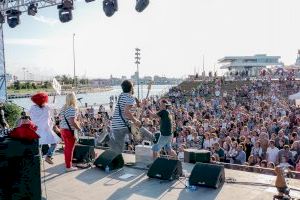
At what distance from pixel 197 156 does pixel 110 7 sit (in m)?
9.17

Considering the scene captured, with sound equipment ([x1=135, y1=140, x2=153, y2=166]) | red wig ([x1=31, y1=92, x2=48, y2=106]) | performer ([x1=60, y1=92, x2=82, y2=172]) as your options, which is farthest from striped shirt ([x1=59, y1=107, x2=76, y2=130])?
sound equipment ([x1=135, y1=140, x2=153, y2=166])

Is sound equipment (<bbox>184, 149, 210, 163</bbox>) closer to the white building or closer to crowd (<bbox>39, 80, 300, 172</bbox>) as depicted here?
crowd (<bbox>39, 80, 300, 172</bbox>)

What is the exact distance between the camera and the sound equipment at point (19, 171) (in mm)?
3990

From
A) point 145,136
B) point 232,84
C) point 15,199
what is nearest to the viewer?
point 15,199

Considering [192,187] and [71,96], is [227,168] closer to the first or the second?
[192,187]

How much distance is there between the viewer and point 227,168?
772 cm

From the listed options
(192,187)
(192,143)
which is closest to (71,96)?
(192,187)

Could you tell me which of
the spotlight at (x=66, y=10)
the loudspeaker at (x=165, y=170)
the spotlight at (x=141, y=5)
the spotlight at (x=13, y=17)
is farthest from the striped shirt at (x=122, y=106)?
the spotlight at (x=13, y=17)

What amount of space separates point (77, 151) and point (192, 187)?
9.65 feet

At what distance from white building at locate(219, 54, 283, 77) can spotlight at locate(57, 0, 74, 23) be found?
42022 mm

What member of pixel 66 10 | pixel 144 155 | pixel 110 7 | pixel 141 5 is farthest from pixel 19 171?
pixel 66 10

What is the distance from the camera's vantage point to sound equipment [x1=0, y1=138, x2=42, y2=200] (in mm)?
3990

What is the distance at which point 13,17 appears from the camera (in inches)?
715

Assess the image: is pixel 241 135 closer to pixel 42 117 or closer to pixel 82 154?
pixel 82 154
